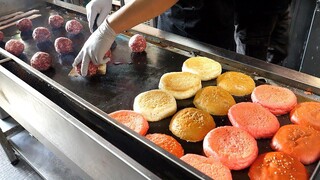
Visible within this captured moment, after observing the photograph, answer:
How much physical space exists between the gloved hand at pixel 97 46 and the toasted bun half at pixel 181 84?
0.46m

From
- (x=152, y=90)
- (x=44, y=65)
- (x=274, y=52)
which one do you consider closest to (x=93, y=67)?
(x=44, y=65)

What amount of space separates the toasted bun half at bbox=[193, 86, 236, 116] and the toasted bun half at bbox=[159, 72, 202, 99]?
0.06 metres

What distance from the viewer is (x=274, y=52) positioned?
303 cm

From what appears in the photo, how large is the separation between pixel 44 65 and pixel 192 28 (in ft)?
4.27

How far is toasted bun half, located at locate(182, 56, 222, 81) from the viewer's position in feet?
6.22

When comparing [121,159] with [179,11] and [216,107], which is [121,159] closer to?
[216,107]

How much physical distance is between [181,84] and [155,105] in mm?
256

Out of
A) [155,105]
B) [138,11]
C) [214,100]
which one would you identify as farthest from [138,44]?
[214,100]

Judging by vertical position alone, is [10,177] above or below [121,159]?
below

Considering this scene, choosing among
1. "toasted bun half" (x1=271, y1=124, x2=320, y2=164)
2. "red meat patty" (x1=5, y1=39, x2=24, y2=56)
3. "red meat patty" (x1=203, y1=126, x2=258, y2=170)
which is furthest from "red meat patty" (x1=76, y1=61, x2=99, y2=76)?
"toasted bun half" (x1=271, y1=124, x2=320, y2=164)

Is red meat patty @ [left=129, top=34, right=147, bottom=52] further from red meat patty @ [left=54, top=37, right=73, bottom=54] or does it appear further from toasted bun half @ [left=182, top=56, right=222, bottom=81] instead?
red meat patty @ [left=54, top=37, right=73, bottom=54]

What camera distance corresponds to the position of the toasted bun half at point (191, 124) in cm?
152

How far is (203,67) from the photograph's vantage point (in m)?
1.92

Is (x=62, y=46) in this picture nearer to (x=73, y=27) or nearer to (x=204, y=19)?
(x=73, y=27)
